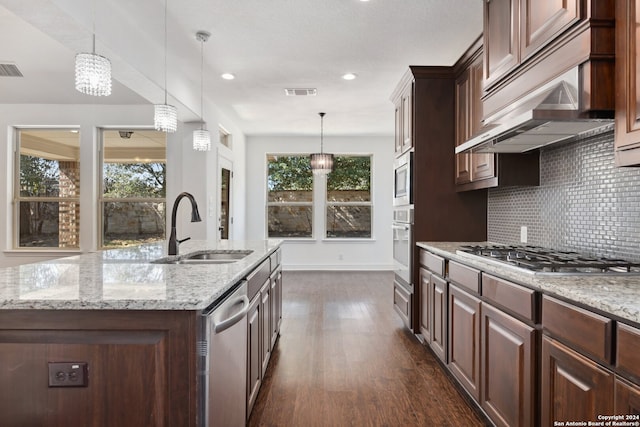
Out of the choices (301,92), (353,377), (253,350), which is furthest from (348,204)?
(253,350)

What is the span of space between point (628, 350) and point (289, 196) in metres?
6.86

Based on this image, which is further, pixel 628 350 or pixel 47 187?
pixel 47 187

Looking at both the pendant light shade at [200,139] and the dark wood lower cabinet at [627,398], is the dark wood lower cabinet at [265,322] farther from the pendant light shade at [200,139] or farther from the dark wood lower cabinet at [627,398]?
the dark wood lower cabinet at [627,398]

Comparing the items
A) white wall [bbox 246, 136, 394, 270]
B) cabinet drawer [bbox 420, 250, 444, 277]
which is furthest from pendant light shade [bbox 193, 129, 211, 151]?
white wall [bbox 246, 136, 394, 270]

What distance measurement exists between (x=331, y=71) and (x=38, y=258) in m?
4.77

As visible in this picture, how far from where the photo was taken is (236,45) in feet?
11.3

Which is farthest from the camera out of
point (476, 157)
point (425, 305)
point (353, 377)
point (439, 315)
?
point (425, 305)

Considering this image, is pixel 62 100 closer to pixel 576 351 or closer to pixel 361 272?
pixel 361 272

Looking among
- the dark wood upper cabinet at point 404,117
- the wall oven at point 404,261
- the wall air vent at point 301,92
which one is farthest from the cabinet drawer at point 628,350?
the wall air vent at point 301,92

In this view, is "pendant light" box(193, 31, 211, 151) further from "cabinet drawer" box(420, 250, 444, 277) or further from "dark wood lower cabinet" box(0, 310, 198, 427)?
"dark wood lower cabinet" box(0, 310, 198, 427)

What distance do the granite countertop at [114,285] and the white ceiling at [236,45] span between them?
1619 millimetres

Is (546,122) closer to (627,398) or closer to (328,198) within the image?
(627,398)

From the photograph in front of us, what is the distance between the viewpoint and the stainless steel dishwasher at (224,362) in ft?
3.98

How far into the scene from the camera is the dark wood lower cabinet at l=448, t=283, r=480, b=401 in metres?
2.11
